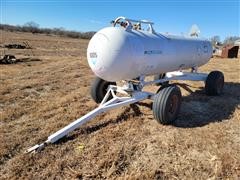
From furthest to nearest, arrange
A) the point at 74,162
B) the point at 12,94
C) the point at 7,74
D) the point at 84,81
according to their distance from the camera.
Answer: the point at 7,74 → the point at 84,81 → the point at 12,94 → the point at 74,162

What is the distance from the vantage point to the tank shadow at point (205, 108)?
16.7 feet

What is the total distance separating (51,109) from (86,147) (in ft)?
6.72

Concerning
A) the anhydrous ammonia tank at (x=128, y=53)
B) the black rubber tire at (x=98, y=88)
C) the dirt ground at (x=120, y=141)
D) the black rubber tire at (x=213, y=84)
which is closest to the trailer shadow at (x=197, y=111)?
the dirt ground at (x=120, y=141)

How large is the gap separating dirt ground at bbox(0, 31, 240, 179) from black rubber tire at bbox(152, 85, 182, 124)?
0.16 meters

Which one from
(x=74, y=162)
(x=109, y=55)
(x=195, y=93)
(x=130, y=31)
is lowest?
(x=74, y=162)

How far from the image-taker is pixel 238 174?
3324 mm

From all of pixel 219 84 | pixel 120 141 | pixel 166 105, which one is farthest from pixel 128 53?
pixel 219 84

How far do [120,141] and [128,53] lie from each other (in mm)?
1464

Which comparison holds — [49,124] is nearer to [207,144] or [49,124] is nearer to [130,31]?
[130,31]

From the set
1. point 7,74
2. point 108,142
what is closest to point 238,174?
point 108,142

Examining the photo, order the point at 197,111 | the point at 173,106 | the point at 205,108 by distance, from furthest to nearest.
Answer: the point at 205,108
the point at 197,111
the point at 173,106

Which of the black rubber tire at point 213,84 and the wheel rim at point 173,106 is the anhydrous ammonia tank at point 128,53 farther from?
the black rubber tire at point 213,84

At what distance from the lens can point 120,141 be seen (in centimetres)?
416

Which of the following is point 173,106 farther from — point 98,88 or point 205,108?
point 98,88
